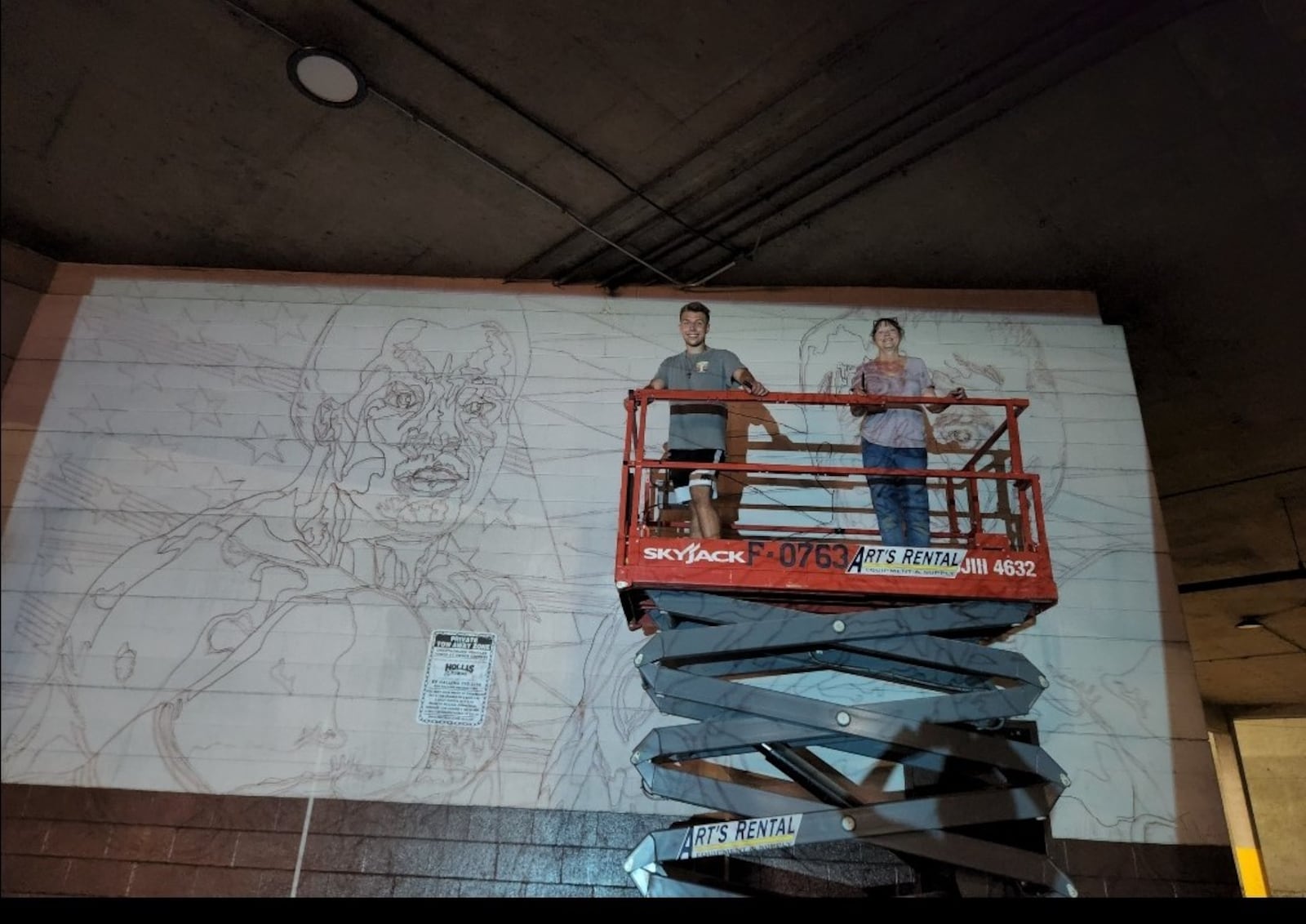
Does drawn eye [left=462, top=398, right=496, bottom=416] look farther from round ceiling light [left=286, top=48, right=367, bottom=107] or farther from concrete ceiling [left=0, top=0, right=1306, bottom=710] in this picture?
round ceiling light [left=286, top=48, right=367, bottom=107]

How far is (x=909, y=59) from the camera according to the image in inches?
195

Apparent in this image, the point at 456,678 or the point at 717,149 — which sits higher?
the point at 717,149

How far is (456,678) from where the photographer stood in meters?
5.57

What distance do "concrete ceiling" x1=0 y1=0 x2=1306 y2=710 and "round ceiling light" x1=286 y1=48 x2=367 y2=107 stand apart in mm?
67

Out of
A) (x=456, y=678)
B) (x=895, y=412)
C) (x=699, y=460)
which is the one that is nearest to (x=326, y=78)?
(x=699, y=460)

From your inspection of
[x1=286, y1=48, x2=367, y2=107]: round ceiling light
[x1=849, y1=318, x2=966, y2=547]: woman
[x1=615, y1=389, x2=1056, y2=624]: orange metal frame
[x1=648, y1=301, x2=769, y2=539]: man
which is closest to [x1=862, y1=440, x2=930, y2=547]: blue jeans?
[x1=849, y1=318, x2=966, y2=547]: woman

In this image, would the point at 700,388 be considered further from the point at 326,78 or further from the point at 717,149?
the point at 326,78

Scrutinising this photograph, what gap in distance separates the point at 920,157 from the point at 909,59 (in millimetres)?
721

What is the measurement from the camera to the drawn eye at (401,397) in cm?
642

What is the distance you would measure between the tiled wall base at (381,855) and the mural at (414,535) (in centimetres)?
13

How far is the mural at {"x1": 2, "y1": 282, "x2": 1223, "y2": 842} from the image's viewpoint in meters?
5.36

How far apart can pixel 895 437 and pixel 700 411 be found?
1170 mm

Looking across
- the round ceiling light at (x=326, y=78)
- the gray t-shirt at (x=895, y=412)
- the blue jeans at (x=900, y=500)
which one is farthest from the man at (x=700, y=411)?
the round ceiling light at (x=326, y=78)
